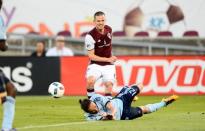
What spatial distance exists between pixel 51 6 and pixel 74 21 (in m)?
1.18

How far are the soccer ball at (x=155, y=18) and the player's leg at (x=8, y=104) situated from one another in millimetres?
19206

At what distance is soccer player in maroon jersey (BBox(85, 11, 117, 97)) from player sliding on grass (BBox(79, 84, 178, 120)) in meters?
2.35

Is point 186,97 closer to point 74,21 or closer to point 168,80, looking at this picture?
point 168,80

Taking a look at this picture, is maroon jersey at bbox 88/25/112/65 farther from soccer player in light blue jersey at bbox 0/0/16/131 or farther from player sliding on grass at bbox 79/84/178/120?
soccer player in light blue jersey at bbox 0/0/16/131

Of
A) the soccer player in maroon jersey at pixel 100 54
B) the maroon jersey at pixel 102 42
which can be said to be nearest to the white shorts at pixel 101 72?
the soccer player in maroon jersey at pixel 100 54

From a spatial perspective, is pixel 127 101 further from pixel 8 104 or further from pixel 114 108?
pixel 8 104

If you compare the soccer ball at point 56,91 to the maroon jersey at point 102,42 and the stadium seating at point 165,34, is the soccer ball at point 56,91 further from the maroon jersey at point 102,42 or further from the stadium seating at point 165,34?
the stadium seating at point 165,34

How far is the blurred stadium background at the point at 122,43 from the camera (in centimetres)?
→ 2577

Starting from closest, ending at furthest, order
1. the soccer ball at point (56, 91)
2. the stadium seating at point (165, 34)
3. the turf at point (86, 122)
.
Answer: the turf at point (86, 122) < the soccer ball at point (56, 91) < the stadium seating at point (165, 34)

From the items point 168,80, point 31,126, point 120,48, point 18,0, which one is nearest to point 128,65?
point 168,80

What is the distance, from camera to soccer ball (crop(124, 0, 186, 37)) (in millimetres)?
→ 32156

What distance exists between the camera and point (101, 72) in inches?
758

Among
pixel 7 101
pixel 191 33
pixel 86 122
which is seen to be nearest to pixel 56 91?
pixel 86 122

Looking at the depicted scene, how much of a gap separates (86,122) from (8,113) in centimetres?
284
